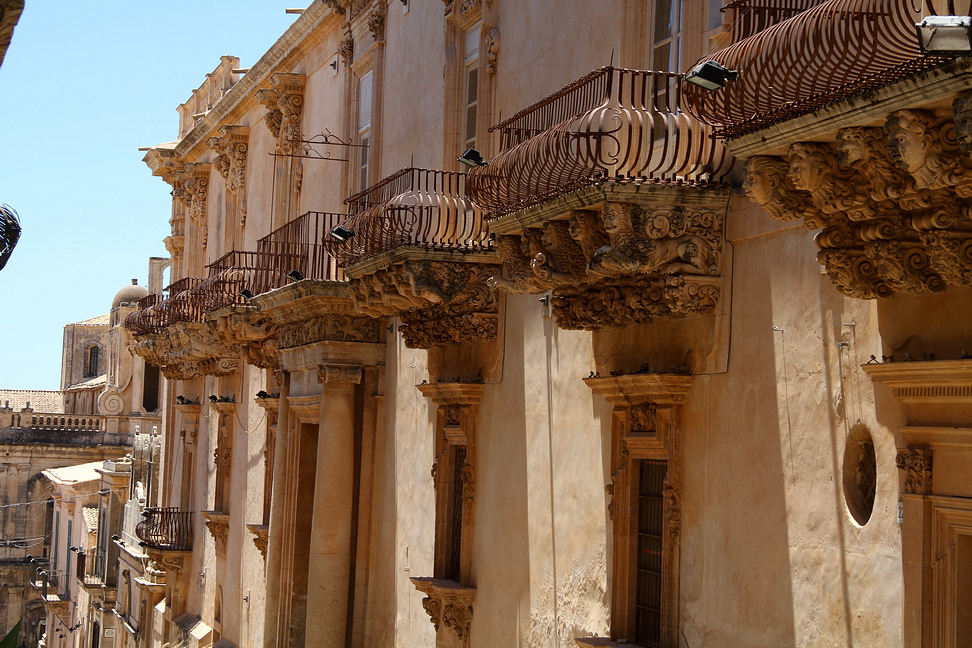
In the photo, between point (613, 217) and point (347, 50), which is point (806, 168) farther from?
point (347, 50)

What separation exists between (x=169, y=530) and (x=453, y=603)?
1409cm

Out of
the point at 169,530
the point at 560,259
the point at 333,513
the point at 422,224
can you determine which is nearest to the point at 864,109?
the point at 560,259

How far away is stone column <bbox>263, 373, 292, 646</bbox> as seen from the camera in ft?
52.8

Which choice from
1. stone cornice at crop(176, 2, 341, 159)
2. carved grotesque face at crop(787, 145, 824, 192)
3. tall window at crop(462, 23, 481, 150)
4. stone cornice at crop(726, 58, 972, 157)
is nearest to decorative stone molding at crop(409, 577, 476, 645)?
tall window at crop(462, 23, 481, 150)

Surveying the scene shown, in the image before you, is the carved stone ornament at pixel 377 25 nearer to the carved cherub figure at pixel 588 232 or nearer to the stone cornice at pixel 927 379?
the carved cherub figure at pixel 588 232

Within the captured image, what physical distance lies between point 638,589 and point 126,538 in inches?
1028

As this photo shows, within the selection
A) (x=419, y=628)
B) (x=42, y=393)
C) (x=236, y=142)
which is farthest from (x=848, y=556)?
(x=42, y=393)

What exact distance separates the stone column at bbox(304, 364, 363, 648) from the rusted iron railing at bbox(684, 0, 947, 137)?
27.9 feet

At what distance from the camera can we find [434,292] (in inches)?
439

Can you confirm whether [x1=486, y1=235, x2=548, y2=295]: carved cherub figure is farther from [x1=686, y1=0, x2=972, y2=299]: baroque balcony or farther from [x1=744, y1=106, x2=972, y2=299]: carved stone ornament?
[x1=744, y1=106, x2=972, y2=299]: carved stone ornament

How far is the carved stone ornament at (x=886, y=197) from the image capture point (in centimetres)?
559

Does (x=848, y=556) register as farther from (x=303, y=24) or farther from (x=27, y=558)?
(x=27, y=558)

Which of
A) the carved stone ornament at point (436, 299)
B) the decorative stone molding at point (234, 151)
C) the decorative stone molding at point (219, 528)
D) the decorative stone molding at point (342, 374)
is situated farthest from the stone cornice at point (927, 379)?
the decorative stone molding at point (234, 151)

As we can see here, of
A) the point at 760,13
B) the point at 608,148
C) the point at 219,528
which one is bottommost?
the point at 219,528
